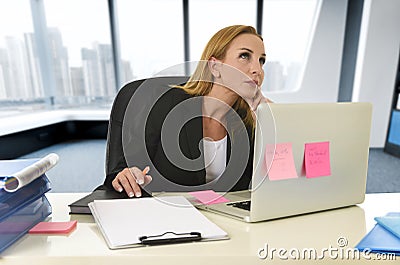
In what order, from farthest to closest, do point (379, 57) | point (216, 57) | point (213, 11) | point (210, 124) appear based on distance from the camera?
point (213, 11) → point (379, 57) → point (210, 124) → point (216, 57)

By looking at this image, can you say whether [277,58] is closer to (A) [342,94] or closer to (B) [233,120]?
(A) [342,94]

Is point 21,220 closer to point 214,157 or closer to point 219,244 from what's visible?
point 219,244

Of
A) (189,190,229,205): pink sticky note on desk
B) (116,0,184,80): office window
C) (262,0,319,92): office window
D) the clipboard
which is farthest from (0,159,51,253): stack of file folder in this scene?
(262,0,319,92): office window

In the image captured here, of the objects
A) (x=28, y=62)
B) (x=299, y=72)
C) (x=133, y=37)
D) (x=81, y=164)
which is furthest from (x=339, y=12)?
(x=28, y=62)

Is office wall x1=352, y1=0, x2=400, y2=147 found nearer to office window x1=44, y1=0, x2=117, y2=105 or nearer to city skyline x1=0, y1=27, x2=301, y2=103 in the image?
city skyline x1=0, y1=27, x2=301, y2=103

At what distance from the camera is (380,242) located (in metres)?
0.55

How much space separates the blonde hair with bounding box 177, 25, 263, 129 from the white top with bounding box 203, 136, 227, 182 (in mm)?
128

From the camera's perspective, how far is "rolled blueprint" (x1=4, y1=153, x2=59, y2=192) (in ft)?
1.70

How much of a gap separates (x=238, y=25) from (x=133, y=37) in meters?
3.95

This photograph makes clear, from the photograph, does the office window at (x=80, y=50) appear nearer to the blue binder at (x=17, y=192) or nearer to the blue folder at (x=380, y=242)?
the blue binder at (x=17, y=192)

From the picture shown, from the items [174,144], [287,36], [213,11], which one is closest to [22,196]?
[174,144]

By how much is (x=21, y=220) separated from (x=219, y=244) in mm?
425

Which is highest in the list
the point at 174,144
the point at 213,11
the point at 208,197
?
the point at 213,11

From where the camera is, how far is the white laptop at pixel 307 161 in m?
0.58
